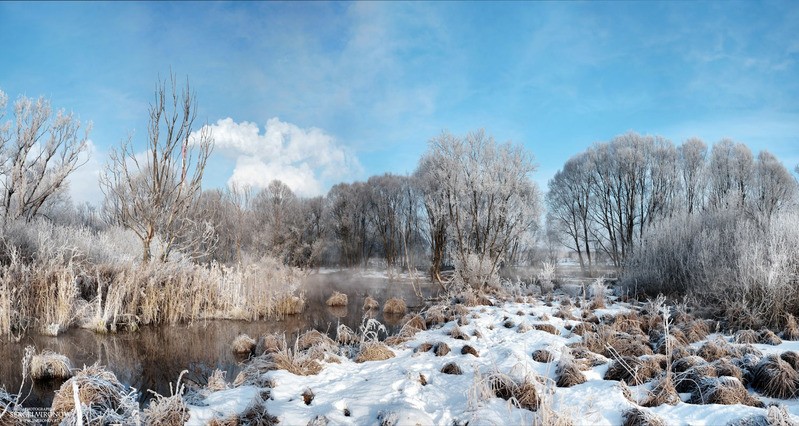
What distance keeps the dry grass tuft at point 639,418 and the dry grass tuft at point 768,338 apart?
14.2 feet

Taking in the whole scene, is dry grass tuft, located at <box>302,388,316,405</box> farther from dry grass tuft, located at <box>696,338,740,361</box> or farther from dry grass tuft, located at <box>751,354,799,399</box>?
dry grass tuft, located at <box>696,338,740,361</box>

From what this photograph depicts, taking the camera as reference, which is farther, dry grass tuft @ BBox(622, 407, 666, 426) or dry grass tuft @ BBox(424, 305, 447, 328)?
dry grass tuft @ BBox(424, 305, 447, 328)

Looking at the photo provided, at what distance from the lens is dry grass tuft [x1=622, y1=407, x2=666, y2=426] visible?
3.71 meters

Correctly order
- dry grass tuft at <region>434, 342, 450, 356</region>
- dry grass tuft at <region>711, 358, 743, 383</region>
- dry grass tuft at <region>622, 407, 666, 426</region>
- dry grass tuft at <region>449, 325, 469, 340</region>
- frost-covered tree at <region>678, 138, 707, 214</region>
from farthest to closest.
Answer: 1. frost-covered tree at <region>678, 138, 707, 214</region>
2. dry grass tuft at <region>449, 325, 469, 340</region>
3. dry grass tuft at <region>434, 342, 450, 356</region>
4. dry grass tuft at <region>711, 358, 743, 383</region>
5. dry grass tuft at <region>622, 407, 666, 426</region>

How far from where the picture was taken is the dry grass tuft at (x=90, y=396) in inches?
177

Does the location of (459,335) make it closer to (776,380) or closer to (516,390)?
(516,390)

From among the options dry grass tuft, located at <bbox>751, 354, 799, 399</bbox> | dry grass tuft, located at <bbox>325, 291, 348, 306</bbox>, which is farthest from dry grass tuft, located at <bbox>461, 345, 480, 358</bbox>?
dry grass tuft, located at <bbox>325, 291, 348, 306</bbox>

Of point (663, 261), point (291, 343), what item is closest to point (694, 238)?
point (663, 261)

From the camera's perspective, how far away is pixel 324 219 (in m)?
40.8

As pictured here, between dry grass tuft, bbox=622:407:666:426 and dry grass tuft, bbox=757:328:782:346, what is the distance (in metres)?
4.32

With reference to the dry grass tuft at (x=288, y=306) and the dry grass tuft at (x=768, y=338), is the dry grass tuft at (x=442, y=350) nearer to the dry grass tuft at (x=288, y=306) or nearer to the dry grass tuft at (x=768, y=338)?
the dry grass tuft at (x=768, y=338)

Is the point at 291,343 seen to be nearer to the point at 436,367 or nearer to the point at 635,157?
the point at 436,367

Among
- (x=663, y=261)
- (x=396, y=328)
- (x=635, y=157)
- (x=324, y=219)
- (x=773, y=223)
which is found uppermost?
(x=635, y=157)

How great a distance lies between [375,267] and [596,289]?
96.3ft
